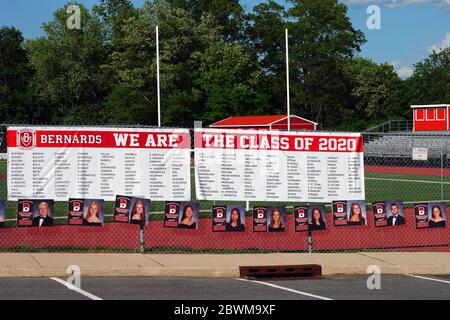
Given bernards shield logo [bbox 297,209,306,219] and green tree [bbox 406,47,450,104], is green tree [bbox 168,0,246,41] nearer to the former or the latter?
green tree [bbox 406,47,450,104]

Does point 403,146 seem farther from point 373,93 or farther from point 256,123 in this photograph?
point 373,93

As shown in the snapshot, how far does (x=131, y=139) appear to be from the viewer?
15.7 m

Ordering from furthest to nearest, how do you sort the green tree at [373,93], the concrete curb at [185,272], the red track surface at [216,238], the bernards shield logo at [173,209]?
the green tree at [373,93] → the red track surface at [216,238] → the bernards shield logo at [173,209] → the concrete curb at [185,272]

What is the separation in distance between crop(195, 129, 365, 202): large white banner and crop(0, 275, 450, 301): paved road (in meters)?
2.70

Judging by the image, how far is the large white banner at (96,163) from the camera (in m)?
15.4

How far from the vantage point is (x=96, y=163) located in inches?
613

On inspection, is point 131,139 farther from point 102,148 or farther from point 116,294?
point 116,294

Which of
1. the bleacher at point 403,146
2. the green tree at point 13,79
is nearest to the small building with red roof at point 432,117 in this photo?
the bleacher at point 403,146

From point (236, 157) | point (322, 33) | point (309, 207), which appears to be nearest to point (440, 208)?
point (309, 207)

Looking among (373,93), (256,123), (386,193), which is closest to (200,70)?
(256,123)

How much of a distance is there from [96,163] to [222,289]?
4096 mm

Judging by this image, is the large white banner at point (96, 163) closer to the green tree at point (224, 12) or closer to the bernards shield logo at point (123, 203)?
the bernards shield logo at point (123, 203)

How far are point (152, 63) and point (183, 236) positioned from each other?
54758 mm

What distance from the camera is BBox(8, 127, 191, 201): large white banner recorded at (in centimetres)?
1541
